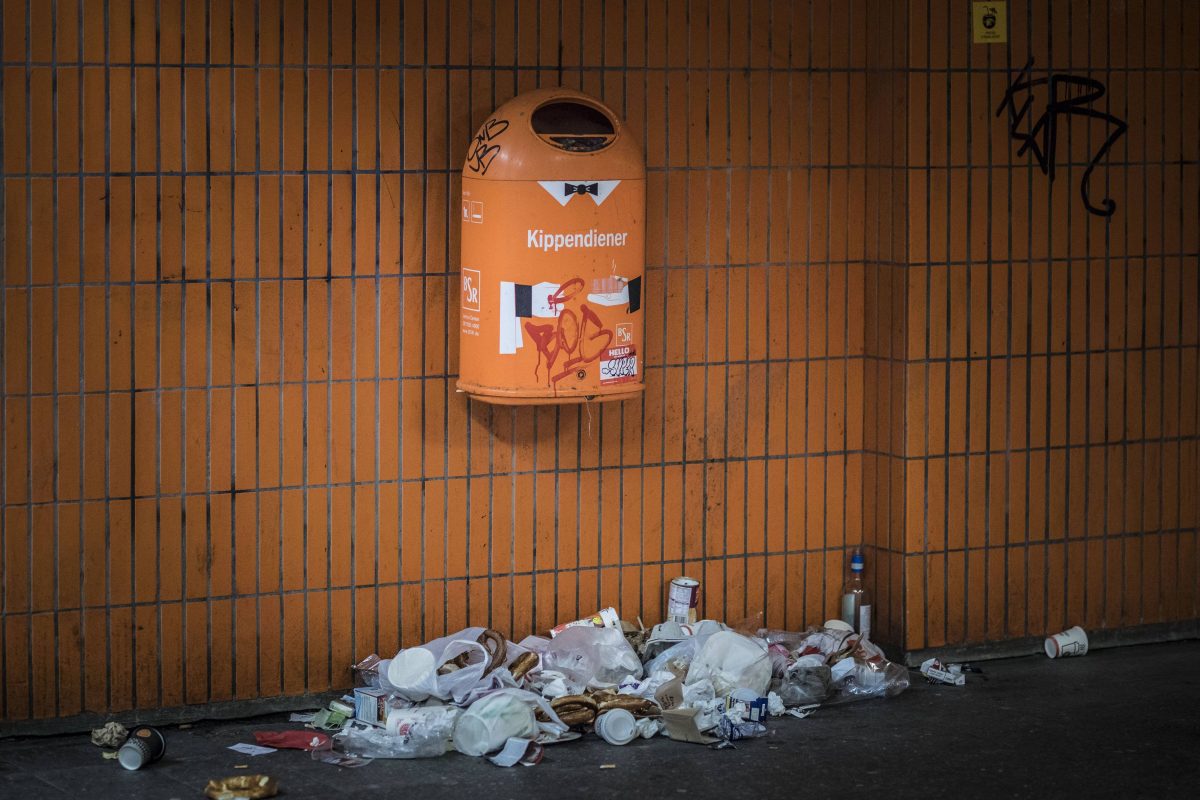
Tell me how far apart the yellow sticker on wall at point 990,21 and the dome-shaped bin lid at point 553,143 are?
1.67m

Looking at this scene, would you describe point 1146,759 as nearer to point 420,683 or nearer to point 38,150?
point 420,683

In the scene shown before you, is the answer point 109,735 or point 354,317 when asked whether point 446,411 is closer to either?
point 354,317

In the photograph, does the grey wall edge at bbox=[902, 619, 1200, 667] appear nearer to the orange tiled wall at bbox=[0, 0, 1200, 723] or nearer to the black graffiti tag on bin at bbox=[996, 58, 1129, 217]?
the orange tiled wall at bbox=[0, 0, 1200, 723]

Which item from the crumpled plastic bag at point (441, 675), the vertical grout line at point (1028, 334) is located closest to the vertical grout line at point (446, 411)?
the crumpled plastic bag at point (441, 675)

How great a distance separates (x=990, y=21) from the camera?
754 centimetres

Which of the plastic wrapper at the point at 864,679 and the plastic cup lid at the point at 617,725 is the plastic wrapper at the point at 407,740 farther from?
the plastic wrapper at the point at 864,679

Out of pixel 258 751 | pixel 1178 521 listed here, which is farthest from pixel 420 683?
pixel 1178 521

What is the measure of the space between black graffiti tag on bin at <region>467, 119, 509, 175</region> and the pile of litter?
5.83ft

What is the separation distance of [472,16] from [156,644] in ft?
8.52

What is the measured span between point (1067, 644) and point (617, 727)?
237 cm

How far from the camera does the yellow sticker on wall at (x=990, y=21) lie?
24.6 ft

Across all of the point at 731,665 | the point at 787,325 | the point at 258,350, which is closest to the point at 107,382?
the point at 258,350

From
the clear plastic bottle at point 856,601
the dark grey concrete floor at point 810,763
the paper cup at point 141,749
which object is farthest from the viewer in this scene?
the clear plastic bottle at point 856,601

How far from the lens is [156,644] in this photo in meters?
6.69
